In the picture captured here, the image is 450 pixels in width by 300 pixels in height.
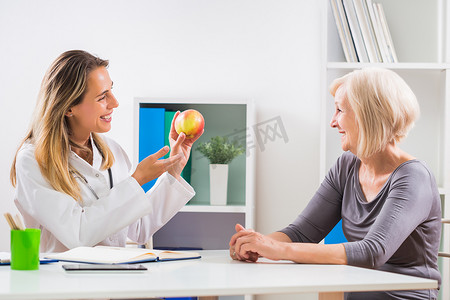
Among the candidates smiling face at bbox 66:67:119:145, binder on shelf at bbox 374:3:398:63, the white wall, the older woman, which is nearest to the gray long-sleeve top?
the older woman

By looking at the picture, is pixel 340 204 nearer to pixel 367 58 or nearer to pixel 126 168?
pixel 126 168

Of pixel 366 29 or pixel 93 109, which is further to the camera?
pixel 366 29

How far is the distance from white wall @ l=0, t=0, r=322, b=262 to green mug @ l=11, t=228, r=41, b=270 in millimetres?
1905

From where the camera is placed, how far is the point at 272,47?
10.3ft

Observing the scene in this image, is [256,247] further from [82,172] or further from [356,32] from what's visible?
[356,32]

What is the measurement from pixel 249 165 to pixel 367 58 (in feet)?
2.63

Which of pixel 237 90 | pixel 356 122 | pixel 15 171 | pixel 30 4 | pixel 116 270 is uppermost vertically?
pixel 30 4

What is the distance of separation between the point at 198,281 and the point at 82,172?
0.94 meters

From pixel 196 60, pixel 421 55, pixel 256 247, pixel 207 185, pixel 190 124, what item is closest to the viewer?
pixel 256 247

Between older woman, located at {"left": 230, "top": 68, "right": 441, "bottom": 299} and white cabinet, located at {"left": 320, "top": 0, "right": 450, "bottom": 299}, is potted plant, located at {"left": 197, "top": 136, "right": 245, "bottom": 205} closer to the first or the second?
white cabinet, located at {"left": 320, "top": 0, "right": 450, "bottom": 299}

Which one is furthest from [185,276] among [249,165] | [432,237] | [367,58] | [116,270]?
[367,58]

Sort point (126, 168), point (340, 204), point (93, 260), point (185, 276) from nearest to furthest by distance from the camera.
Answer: point (185, 276) → point (93, 260) → point (340, 204) → point (126, 168)

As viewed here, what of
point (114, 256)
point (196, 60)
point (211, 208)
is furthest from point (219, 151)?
point (114, 256)

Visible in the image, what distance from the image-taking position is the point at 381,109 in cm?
172
